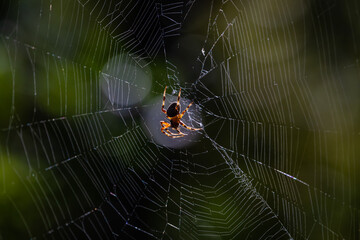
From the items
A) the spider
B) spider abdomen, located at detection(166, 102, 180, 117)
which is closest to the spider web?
the spider

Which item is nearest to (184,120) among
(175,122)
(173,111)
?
(175,122)

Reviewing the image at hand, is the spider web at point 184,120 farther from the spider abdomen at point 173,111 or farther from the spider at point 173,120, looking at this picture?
the spider abdomen at point 173,111

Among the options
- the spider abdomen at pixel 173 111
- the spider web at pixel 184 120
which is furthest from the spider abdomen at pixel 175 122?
the spider web at pixel 184 120

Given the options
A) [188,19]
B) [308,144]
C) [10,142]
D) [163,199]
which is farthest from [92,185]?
[188,19]

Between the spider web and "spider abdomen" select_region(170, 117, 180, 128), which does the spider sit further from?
the spider web

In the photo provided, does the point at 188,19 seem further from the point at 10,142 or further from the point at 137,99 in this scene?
the point at 10,142

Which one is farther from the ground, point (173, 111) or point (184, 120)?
point (173, 111)

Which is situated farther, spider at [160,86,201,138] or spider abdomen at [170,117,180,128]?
spider abdomen at [170,117,180,128]

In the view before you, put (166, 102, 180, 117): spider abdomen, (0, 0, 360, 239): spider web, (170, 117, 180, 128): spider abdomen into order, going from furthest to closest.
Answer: (170, 117, 180, 128): spider abdomen < (166, 102, 180, 117): spider abdomen < (0, 0, 360, 239): spider web

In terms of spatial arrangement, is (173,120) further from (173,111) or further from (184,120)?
(184,120)
